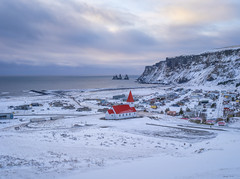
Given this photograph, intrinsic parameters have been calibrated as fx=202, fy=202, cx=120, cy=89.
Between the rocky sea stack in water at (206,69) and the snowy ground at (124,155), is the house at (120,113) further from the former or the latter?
the rocky sea stack in water at (206,69)

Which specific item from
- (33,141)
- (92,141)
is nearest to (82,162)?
(92,141)

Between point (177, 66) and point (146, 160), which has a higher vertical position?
point (177, 66)

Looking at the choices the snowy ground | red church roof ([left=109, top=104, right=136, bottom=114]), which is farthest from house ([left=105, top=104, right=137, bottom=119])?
the snowy ground

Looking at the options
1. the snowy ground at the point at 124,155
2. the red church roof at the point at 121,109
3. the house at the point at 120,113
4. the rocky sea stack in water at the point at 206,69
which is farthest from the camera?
the rocky sea stack in water at the point at 206,69

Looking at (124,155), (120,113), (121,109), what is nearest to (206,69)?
(121,109)

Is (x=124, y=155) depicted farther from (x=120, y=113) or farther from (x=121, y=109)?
(x=121, y=109)

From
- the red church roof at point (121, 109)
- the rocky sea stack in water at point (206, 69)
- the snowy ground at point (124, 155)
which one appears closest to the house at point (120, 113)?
the red church roof at point (121, 109)

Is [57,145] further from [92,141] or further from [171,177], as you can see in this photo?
[171,177]

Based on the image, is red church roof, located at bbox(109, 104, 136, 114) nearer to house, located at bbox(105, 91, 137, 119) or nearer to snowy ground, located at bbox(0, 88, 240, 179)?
house, located at bbox(105, 91, 137, 119)
